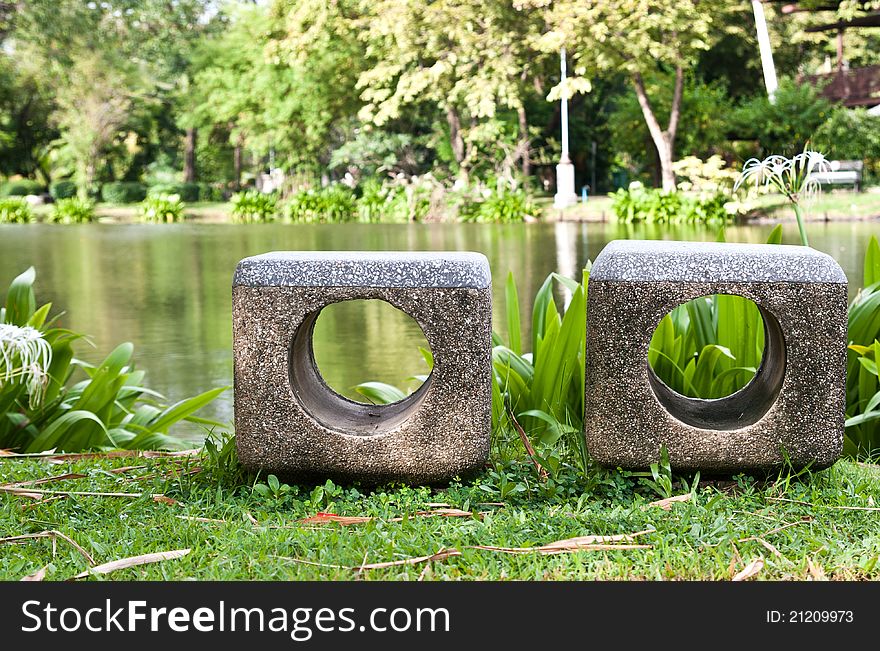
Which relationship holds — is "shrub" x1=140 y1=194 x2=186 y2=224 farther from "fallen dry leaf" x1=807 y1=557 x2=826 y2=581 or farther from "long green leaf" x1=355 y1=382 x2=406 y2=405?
"fallen dry leaf" x1=807 y1=557 x2=826 y2=581

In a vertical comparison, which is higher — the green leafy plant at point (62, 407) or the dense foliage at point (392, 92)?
the dense foliage at point (392, 92)

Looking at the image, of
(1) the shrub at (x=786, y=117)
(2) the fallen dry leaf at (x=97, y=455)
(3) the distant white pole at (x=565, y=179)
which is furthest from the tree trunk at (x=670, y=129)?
(2) the fallen dry leaf at (x=97, y=455)

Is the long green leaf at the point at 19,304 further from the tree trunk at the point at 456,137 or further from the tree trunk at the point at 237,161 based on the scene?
the tree trunk at the point at 237,161

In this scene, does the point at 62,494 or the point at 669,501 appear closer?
the point at 669,501

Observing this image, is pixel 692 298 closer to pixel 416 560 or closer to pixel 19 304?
pixel 416 560

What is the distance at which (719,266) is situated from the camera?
107 inches

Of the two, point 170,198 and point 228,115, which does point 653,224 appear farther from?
point 228,115

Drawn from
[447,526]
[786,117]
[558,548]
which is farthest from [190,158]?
[558,548]

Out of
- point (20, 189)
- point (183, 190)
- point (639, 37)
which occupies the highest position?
point (639, 37)

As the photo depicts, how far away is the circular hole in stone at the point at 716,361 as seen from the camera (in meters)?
3.08

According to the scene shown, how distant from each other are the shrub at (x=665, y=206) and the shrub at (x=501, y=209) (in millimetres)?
2445

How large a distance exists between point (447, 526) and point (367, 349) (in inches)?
183
